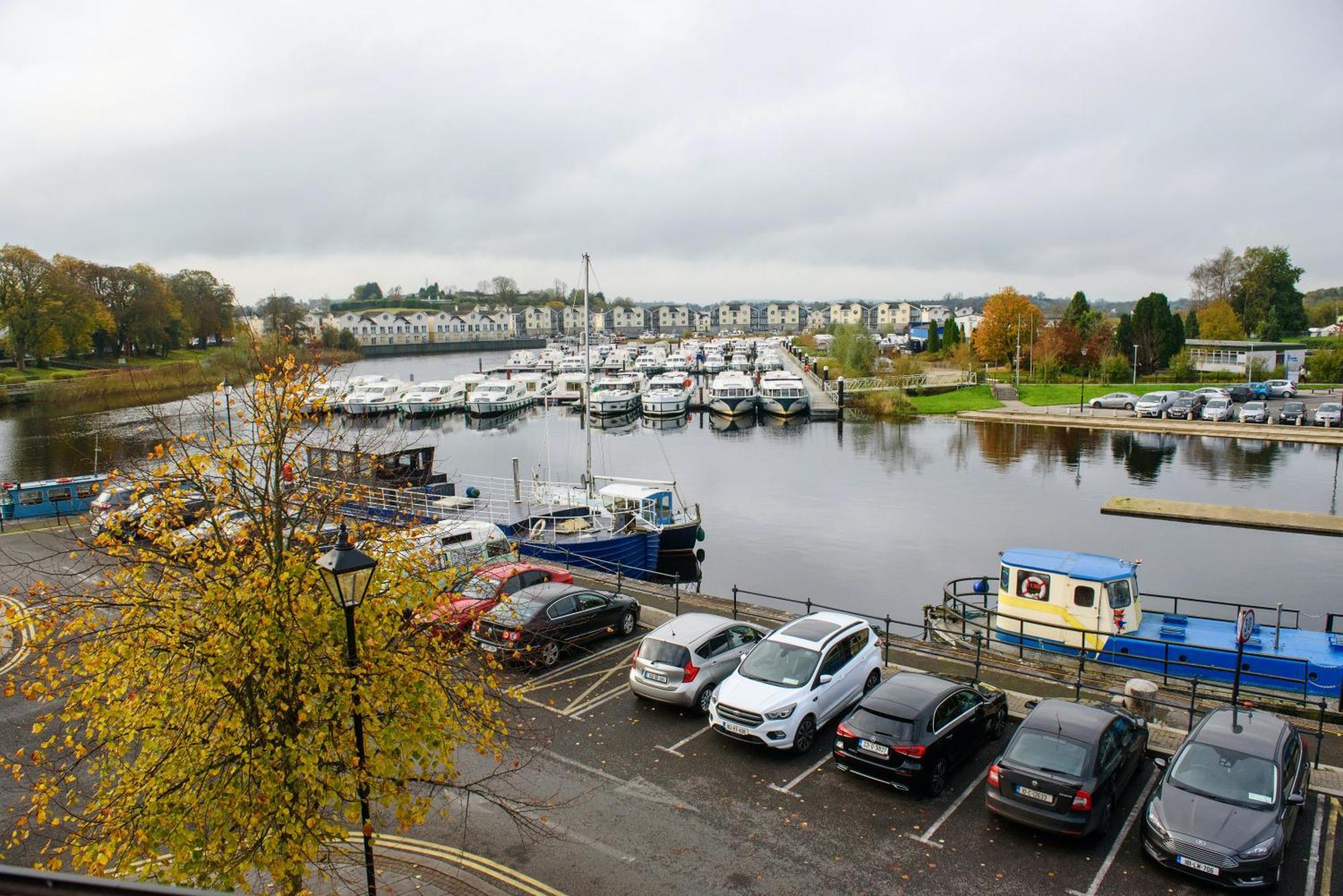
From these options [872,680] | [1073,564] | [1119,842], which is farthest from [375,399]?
[1119,842]

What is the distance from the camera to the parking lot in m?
9.70

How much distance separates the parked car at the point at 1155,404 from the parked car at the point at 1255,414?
5.13 meters

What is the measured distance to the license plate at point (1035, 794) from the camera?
404 inches

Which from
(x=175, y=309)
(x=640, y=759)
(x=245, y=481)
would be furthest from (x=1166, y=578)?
(x=175, y=309)

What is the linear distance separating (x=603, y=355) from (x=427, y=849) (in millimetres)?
117265

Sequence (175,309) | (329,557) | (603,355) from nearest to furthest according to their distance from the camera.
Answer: (329,557), (175,309), (603,355)

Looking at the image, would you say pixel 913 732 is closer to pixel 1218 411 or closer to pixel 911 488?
pixel 911 488

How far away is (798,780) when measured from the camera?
1216 cm

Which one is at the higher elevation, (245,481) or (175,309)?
(175,309)

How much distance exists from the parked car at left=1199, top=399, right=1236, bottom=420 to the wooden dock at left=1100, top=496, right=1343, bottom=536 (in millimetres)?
27168

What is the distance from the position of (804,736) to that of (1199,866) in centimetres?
530

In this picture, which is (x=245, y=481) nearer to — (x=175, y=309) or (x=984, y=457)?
(x=984, y=457)

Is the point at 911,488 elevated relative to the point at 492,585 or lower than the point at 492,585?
lower

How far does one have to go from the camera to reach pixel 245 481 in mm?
9305
